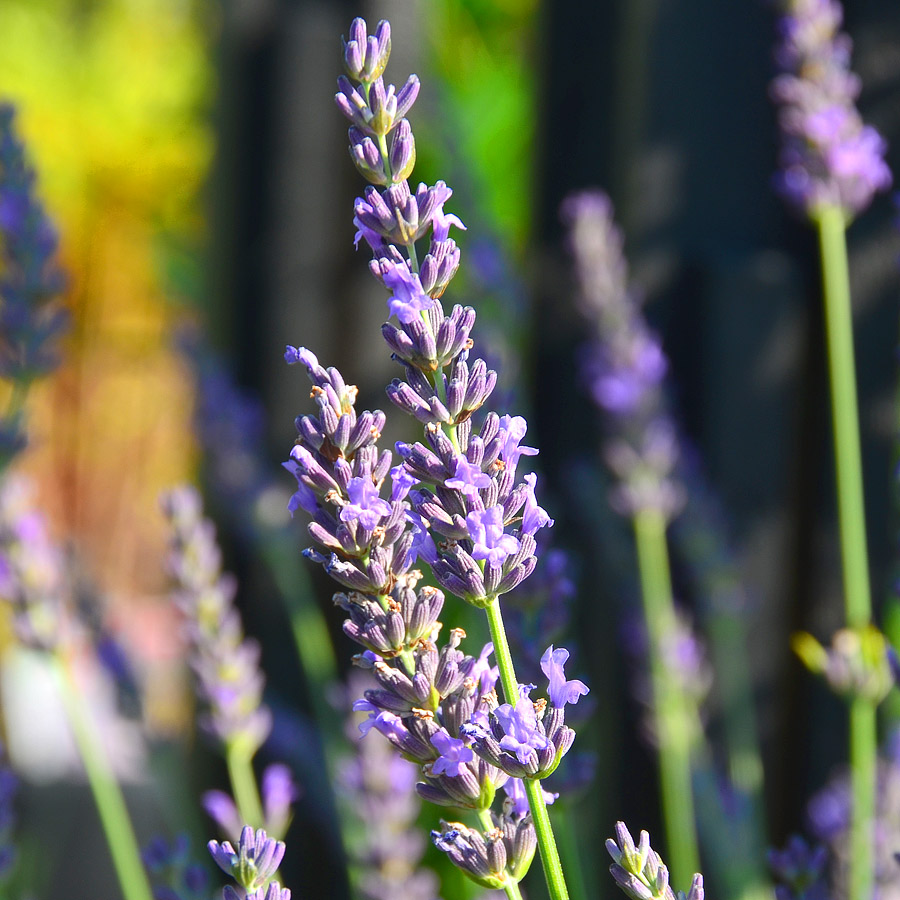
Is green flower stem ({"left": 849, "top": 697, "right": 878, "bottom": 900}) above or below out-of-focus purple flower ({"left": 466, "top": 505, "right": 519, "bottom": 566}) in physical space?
below

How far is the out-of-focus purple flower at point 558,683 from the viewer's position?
0.40 metres

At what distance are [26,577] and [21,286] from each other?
9.5 inches

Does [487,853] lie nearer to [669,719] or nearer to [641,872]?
[641,872]

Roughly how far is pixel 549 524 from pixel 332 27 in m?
1.65

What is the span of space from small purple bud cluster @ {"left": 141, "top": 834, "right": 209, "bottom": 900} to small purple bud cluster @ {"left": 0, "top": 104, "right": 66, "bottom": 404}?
0.43 m

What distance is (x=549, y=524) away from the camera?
14.4 inches

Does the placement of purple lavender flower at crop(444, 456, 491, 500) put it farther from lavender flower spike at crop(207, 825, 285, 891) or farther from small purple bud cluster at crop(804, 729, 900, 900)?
small purple bud cluster at crop(804, 729, 900, 900)

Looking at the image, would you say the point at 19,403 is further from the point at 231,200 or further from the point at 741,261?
the point at 231,200

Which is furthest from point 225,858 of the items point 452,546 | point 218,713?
point 218,713

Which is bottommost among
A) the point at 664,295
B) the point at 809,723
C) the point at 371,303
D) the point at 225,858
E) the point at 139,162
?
the point at 809,723

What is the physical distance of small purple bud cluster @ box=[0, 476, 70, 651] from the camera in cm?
78

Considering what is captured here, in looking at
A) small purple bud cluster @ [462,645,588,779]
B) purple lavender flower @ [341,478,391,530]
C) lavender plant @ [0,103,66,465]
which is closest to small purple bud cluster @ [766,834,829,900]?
small purple bud cluster @ [462,645,588,779]

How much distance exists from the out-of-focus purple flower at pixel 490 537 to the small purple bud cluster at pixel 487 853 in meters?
0.11

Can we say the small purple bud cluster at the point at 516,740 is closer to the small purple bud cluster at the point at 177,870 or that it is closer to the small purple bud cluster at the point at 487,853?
the small purple bud cluster at the point at 487,853
